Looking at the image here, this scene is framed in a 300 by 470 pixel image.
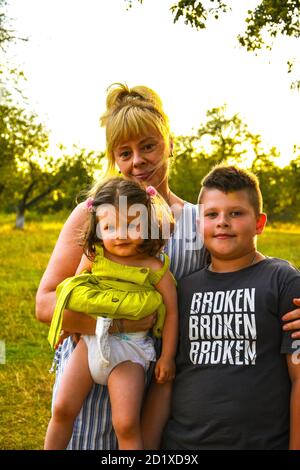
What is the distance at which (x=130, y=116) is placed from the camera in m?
3.24

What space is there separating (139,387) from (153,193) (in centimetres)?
91

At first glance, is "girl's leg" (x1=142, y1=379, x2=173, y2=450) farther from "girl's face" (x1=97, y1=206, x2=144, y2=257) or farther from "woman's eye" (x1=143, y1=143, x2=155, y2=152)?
"woman's eye" (x1=143, y1=143, x2=155, y2=152)

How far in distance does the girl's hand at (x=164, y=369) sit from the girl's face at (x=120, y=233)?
1.68 ft

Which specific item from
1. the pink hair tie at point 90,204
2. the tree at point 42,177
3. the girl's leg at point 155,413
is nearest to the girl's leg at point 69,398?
the girl's leg at point 155,413

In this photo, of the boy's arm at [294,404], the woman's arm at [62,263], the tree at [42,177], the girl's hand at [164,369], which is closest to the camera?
the boy's arm at [294,404]

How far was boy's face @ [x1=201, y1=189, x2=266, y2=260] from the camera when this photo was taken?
2885mm

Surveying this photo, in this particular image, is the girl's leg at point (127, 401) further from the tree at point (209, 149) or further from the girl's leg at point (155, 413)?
the tree at point (209, 149)

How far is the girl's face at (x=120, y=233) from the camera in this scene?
298cm

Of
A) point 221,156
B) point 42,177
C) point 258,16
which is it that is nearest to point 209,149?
point 221,156

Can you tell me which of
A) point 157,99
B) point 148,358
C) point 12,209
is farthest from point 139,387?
point 12,209

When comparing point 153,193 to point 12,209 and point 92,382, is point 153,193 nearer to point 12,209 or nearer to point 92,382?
point 92,382

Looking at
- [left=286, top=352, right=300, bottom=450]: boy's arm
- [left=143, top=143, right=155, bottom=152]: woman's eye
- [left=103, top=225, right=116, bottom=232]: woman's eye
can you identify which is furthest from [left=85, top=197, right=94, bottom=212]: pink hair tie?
[left=286, top=352, right=300, bottom=450]: boy's arm
